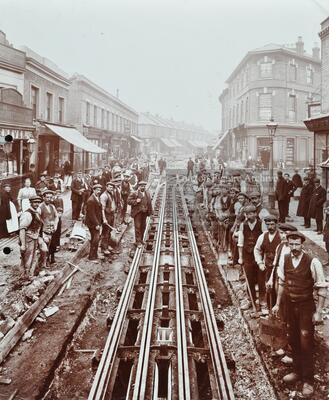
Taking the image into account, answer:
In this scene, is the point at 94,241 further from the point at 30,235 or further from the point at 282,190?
the point at 282,190

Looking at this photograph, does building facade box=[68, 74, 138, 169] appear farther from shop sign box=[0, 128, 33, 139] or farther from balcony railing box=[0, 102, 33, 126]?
balcony railing box=[0, 102, 33, 126]

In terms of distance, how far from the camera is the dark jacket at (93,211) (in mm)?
9898

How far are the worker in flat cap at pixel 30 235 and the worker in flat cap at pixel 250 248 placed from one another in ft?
12.6

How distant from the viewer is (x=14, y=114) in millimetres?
17359

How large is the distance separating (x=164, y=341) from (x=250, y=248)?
224 cm

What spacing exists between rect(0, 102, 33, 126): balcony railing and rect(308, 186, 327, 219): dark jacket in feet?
37.3

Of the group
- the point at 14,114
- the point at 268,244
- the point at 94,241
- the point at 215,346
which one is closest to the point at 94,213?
the point at 94,241

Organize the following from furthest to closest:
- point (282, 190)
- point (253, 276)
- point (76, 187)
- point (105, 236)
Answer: point (282, 190), point (76, 187), point (105, 236), point (253, 276)

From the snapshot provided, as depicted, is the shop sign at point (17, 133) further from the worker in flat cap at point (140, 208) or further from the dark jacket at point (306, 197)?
the dark jacket at point (306, 197)

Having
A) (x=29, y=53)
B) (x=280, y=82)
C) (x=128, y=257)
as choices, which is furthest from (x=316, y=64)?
(x=128, y=257)

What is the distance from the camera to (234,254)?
864cm

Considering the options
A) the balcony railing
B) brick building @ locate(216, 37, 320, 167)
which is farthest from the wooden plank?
brick building @ locate(216, 37, 320, 167)

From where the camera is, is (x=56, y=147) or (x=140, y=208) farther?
(x=56, y=147)

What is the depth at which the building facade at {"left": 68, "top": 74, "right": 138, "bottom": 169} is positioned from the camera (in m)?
32.5
